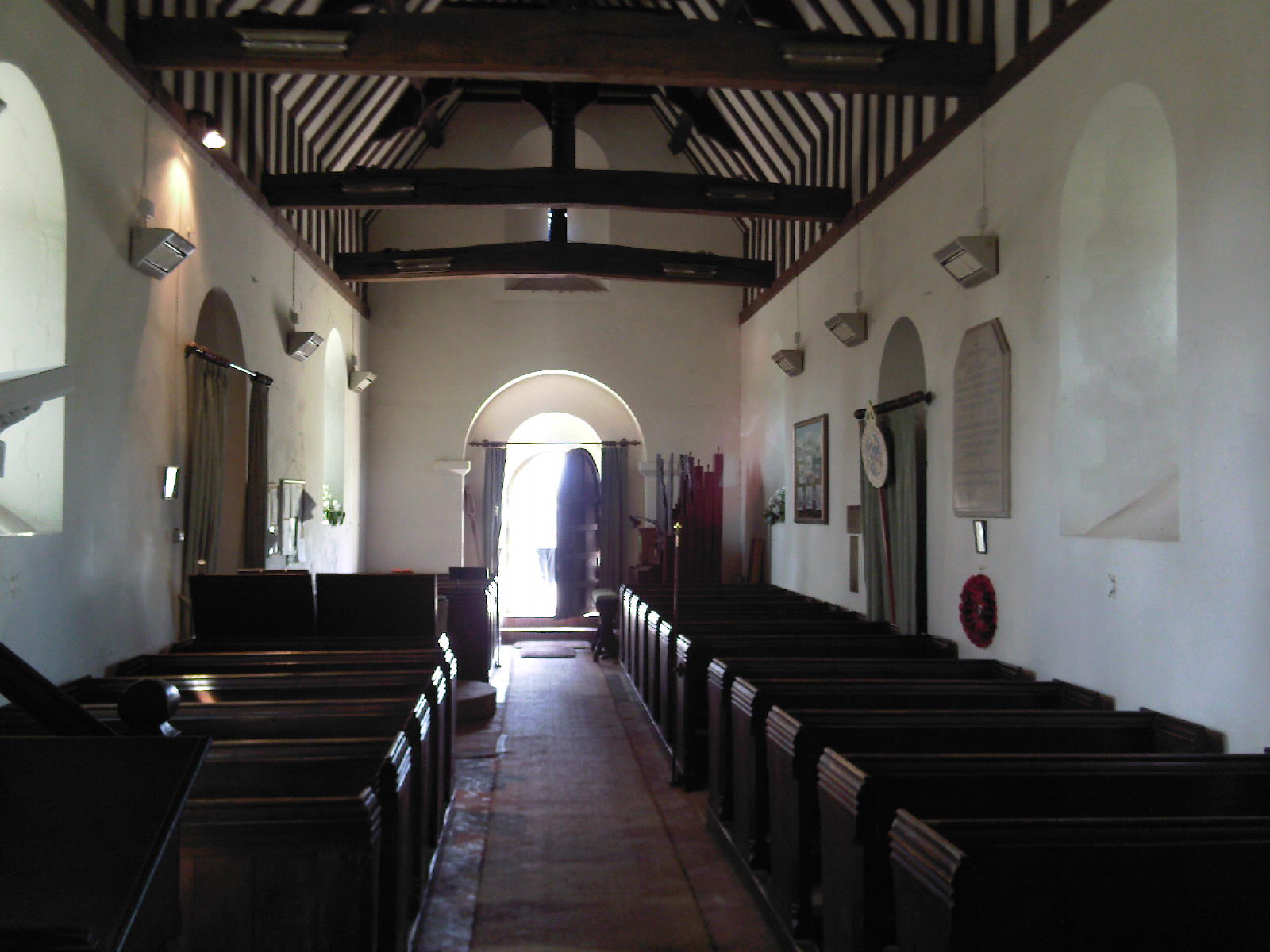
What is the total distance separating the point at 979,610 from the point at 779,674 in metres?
1.15

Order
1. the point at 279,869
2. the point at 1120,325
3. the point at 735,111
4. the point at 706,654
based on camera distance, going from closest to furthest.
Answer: the point at 279,869 → the point at 1120,325 → the point at 706,654 → the point at 735,111

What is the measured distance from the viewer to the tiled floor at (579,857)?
3.45 meters

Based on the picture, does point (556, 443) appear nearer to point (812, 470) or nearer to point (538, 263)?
point (538, 263)

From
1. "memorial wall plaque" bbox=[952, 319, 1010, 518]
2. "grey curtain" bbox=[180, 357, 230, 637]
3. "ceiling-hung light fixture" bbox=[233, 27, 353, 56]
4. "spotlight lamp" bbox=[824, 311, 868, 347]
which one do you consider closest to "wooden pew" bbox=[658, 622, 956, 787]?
"memorial wall plaque" bbox=[952, 319, 1010, 518]

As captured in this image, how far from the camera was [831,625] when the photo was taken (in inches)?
247

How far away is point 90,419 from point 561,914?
2.90m

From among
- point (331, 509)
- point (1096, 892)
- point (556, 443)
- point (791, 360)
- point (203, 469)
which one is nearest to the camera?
point (1096, 892)

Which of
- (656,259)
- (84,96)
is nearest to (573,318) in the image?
(656,259)

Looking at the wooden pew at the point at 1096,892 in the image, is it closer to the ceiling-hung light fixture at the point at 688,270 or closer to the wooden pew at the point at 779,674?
the wooden pew at the point at 779,674

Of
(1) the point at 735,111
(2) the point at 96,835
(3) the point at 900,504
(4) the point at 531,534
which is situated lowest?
(2) the point at 96,835

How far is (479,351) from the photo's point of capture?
11195 millimetres

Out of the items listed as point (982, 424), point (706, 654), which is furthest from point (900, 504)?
point (706, 654)

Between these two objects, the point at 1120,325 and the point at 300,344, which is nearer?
the point at 1120,325

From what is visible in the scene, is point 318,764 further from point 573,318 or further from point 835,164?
point 573,318
